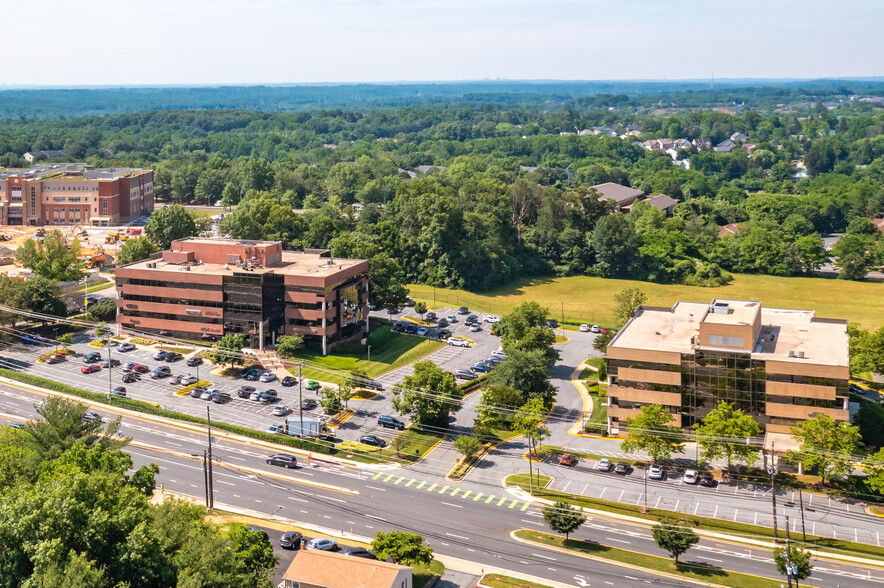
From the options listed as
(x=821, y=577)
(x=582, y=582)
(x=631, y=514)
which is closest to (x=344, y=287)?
(x=631, y=514)

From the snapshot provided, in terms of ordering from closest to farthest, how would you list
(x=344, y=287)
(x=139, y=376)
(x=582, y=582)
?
(x=582, y=582) < (x=139, y=376) < (x=344, y=287)

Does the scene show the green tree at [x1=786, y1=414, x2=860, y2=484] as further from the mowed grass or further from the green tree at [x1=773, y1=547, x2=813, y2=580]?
the mowed grass

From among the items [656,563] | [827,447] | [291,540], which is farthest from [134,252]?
[827,447]

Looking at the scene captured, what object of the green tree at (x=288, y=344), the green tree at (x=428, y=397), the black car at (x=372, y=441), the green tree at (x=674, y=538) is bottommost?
the green tree at (x=674, y=538)

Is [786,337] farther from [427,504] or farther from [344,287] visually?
[344,287]

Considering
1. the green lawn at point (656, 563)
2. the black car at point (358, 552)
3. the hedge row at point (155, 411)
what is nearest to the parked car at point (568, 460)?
the green lawn at point (656, 563)

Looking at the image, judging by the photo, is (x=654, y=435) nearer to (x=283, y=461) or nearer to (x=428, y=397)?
(x=428, y=397)

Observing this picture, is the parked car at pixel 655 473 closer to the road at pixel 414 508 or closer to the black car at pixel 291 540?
the road at pixel 414 508
